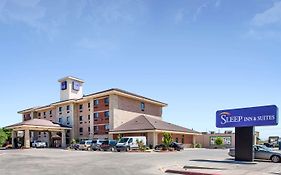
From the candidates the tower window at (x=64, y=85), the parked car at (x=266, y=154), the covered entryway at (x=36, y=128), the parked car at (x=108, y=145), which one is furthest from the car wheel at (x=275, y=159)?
the tower window at (x=64, y=85)

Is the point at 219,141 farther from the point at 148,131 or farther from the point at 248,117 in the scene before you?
the point at 248,117

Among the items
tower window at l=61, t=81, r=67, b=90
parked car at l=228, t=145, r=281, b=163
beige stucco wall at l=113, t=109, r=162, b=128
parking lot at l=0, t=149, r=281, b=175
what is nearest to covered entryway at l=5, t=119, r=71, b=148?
tower window at l=61, t=81, r=67, b=90

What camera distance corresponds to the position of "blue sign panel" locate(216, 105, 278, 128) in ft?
68.2

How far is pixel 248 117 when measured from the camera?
22.1 m

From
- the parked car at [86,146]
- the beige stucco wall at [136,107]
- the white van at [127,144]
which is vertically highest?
the beige stucco wall at [136,107]

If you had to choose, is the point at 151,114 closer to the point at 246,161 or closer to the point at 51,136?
the point at 51,136

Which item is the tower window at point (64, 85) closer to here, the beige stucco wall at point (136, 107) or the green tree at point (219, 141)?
the beige stucco wall at point (136, 107)

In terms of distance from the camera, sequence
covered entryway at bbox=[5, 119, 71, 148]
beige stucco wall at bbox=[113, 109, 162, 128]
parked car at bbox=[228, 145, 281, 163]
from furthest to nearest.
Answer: covered entryway at bbox=[5, 119, 71, 148], beige stucco wall at bbox=[113, 109, 162, 128], parked car at bbox=[228, 145, 281, 163]

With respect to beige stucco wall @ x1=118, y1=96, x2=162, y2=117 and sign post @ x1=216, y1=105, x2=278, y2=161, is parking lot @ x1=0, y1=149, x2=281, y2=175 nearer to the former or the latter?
sign post @ x1=216, y1=105, x2=278, y2=161

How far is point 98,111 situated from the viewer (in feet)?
183

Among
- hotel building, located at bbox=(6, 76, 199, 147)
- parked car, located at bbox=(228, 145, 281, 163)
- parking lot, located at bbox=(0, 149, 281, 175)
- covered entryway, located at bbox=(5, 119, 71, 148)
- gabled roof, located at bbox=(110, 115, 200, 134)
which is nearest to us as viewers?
parking lot, located at bbox=(0, 149, 281, 175)

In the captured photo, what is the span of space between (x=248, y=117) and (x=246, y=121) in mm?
332

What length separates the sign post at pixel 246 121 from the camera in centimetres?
2095

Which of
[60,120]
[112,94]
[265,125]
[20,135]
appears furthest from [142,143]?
[20,135]
